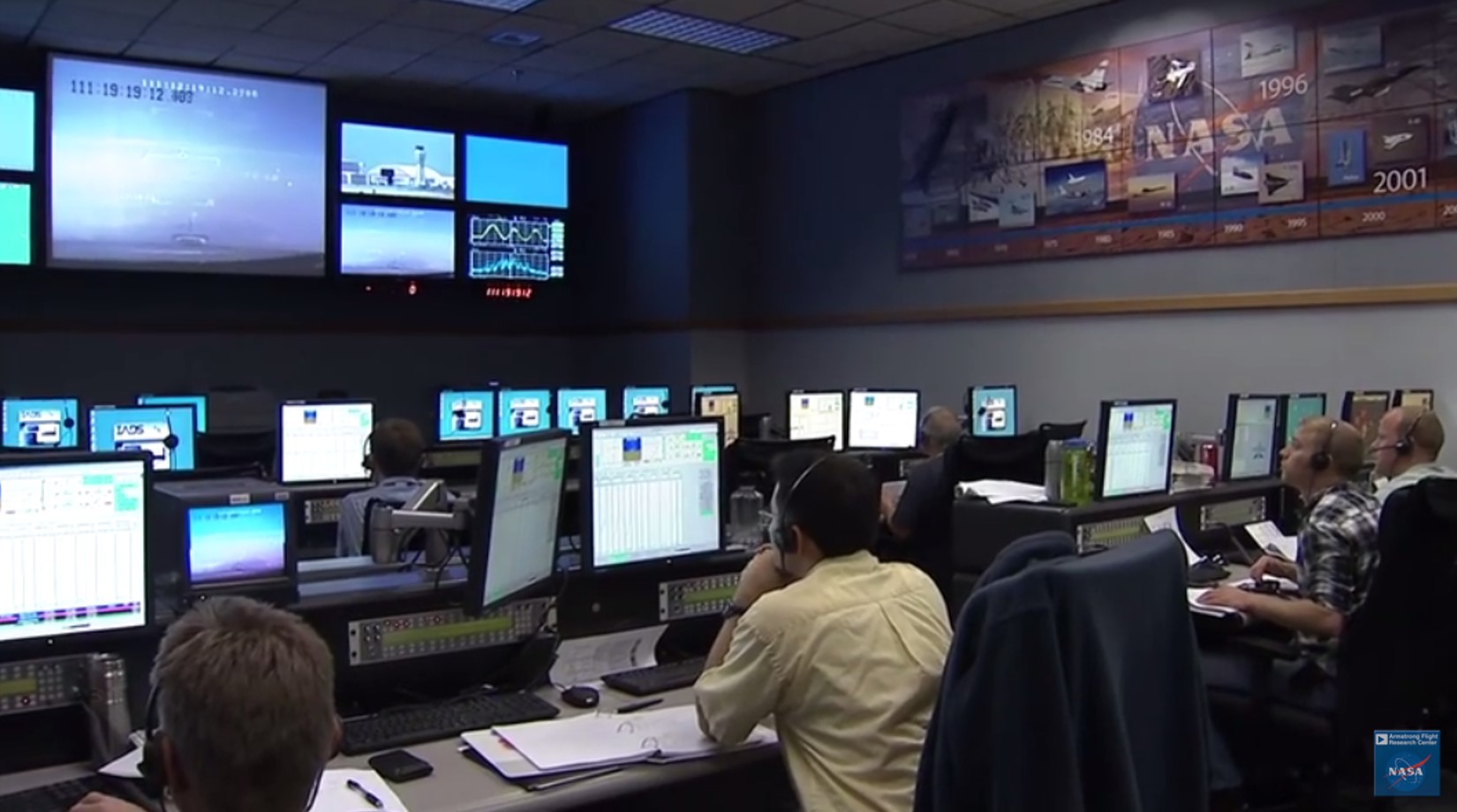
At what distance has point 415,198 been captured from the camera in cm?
866

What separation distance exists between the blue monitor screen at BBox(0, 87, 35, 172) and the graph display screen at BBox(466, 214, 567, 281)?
9.28 feet

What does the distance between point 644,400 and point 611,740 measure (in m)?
6.02

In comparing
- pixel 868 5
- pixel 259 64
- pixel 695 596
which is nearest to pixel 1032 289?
pixel 868 5

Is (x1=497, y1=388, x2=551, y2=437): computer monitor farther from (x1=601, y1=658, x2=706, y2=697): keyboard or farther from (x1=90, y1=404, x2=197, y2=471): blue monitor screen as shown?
(x1=601, y1=658, x2=706, y2=697): keyboard

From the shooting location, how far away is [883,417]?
7.88 metres

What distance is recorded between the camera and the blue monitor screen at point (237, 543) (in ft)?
6.85

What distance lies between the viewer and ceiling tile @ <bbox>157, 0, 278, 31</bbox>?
678 cm

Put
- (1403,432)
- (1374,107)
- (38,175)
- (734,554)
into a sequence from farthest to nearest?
(38,175), (1374,107), (1403,432), (734,554)

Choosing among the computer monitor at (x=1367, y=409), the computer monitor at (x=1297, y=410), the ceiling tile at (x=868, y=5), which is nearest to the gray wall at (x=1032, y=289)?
the computer monitor at (x=1367, y=409)

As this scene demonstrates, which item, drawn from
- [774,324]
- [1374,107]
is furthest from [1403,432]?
[774,324]

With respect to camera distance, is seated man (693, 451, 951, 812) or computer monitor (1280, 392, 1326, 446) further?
computer monitor (1280, 392, 1326, 446)

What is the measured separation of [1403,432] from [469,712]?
10.8 ft

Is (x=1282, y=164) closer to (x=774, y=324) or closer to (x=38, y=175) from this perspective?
(x=774, y=324)

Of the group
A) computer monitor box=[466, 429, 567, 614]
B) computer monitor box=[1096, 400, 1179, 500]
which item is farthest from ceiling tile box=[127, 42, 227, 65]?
computer monitor box=[466, 429, 567, 614]
